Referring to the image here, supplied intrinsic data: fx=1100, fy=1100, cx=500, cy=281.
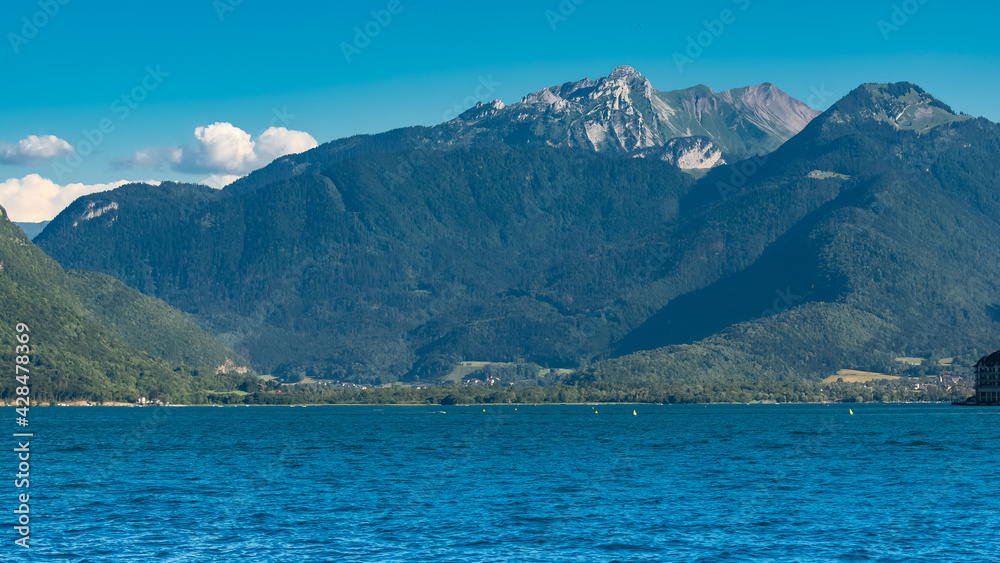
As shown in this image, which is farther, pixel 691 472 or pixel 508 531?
pixel 691 472

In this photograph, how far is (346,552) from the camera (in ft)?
273

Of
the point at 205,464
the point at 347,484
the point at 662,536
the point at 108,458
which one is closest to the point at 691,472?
the point at 347,484

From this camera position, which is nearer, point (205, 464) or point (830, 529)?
point (830, 529)

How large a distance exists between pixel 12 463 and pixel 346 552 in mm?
90294

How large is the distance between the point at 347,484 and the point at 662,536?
5035cm

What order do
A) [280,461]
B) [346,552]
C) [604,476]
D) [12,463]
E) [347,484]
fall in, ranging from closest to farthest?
[346,552] → [347,484] → [604,476] → [12,463] → [280,461]

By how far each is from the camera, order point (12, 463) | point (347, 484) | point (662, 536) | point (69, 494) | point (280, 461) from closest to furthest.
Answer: point (662, 536) < point (69, 494) < point (347, 484) < point (12, 463) < point (280, 461)

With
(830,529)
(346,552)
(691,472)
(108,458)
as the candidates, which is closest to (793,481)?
(691,472)

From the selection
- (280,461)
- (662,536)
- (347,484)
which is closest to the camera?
(662,536)

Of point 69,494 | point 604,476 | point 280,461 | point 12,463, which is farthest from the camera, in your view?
point 280,461

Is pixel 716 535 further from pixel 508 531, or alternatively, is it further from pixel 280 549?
pixel 280 549

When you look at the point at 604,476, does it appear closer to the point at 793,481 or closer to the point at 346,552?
the point at 793,481

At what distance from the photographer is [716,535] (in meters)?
90.9

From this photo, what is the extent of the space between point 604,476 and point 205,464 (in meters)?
58.5
